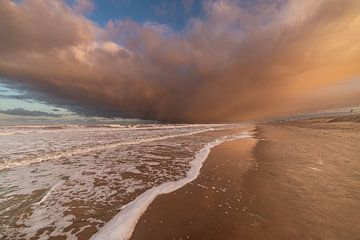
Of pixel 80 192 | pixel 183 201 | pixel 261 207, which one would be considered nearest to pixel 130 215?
pixel 183 201

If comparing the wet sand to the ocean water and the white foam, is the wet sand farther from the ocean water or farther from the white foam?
the ocean water

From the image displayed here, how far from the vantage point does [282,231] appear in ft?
13.8

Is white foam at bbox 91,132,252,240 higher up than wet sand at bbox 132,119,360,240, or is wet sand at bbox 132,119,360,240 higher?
wet sand at bbox 132,119,360,240

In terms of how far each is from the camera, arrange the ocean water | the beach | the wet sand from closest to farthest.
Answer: the wet sand
the beach
the ocean water

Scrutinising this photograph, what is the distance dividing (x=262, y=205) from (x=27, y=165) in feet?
37.1

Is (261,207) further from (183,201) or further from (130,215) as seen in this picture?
(130,215)

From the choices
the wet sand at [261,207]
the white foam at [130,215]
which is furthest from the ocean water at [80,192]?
the wet sand at [261,207]

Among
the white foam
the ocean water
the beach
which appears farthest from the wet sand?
the ocean water

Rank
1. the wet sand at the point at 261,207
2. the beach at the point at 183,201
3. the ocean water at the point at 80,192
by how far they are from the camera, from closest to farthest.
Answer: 1. the wet sand at the point at 261,207
2. the beach at the point at 183,201
3. the ocean water at the point at 80,192

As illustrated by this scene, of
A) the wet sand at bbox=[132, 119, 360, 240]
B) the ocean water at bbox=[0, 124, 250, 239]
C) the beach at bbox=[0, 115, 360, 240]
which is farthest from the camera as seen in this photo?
the ocean water at bbox=[0, 124, 250, 239]

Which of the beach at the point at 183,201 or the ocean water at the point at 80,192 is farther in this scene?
the ocean water at the point at 80,192

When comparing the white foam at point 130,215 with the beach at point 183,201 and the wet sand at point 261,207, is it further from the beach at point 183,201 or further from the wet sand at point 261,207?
the wet sand at point 261,207

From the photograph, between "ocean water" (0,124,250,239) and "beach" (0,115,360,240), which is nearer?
"beach" (0,115,360,240)

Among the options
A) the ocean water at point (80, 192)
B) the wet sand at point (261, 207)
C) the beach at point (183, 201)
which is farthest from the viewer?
the ocean water at point (80, 192)
